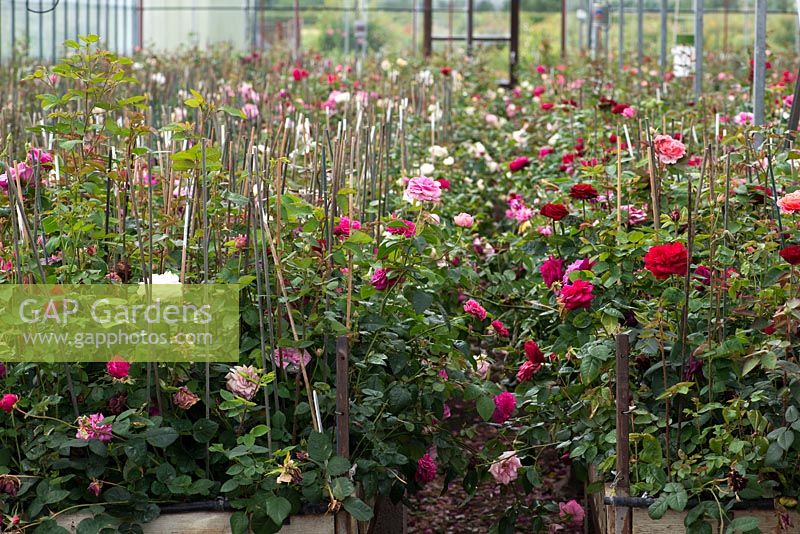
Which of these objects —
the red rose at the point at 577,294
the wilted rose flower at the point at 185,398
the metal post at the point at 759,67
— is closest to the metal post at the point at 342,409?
the wilted rose flower at the point at 185,398

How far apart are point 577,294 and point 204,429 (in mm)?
719

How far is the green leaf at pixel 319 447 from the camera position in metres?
1.82

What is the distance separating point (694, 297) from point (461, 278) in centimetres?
46

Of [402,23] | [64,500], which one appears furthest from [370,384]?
[402,23]

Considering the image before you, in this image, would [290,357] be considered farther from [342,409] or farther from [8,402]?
[8,402]

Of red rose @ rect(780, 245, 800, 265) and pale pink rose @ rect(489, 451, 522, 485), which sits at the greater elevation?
red rose @ rect(780, 245, 800, 265)

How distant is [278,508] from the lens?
175 cm

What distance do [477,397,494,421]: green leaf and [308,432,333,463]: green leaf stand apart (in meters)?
0.30

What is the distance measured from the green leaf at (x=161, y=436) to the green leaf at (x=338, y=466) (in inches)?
10.4

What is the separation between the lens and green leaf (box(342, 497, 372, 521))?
1.76 m

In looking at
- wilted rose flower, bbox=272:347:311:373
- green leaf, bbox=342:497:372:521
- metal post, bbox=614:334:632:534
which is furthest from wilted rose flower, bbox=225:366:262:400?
metal post, bbox=614:334:632:534

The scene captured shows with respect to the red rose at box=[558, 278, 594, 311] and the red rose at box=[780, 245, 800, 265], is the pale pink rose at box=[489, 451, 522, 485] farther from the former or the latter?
the red rose at box=[780, 245, 800, 265]

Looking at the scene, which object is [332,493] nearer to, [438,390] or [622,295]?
[438,390]

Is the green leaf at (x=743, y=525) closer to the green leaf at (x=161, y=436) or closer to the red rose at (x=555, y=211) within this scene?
the red rose at (x=555, y=211)
